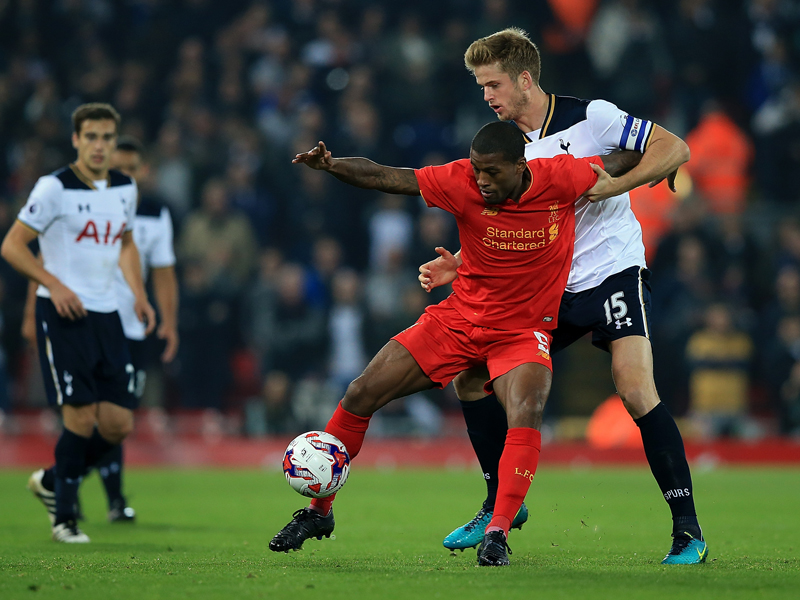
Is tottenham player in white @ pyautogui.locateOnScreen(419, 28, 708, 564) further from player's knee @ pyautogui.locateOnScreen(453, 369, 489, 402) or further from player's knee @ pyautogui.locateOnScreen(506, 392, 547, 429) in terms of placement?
player's knee @ pyautogui.locateOnScreen(506, 392, 547, 429)

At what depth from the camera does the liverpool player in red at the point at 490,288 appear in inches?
207

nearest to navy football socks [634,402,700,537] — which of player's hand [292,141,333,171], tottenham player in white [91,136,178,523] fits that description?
player's hand [292,141,333,171]

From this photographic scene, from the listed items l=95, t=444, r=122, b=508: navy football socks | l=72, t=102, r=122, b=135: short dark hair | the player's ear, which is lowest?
l=95, t=444, r=122, b=508: navy football socks

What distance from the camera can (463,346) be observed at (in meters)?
5.46

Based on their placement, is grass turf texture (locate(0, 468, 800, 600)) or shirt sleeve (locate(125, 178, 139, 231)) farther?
shirt sleeve (locate(125, 178, 139, 231))

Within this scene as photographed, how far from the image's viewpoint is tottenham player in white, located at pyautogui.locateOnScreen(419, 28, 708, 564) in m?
5.37

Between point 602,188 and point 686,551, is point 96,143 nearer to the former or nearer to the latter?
point 602,188

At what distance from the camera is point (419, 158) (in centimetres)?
1568

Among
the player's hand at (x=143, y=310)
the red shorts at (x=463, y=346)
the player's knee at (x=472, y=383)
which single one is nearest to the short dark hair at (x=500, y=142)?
the red shorts at (x=463, y=346)

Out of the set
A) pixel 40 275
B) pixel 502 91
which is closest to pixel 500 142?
pixel 502 91

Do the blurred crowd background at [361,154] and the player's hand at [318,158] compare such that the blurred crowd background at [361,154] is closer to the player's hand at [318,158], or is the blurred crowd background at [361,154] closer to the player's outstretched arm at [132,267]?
the player's outstretched arm at [132,267]

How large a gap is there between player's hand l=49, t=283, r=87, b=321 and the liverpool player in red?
2.07 metres

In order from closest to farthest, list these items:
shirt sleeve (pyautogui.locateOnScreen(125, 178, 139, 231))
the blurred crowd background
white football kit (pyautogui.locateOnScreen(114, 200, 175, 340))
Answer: shirt sleeve (pyautogui.locateOnScreen(125, 178, 139, 231)) → white football kit (pyautogui.locateOnScreen(114, 200, 175, 340)) → the blurred crowd background

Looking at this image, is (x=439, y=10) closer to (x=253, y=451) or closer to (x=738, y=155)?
(x=738, y=155)
